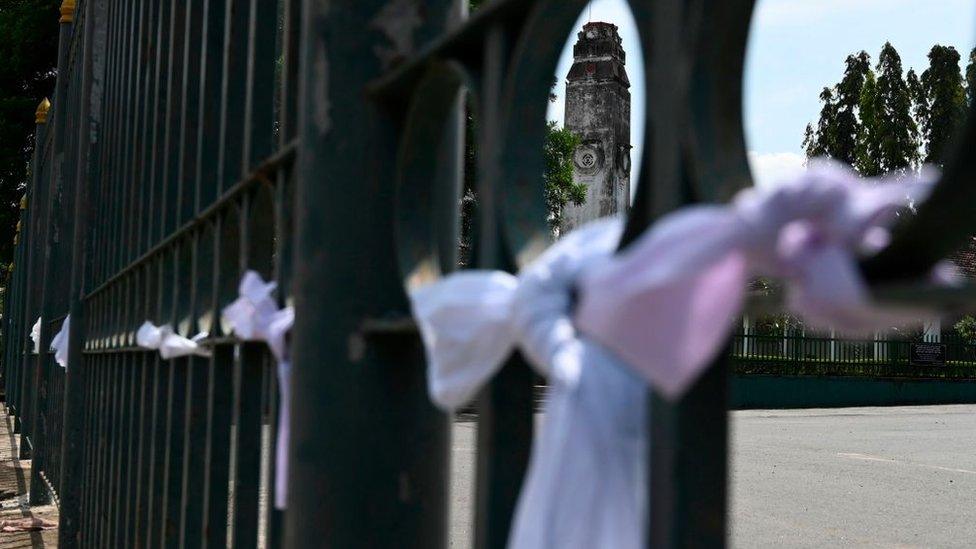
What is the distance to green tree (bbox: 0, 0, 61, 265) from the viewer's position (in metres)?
19.2

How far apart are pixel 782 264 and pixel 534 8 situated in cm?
39

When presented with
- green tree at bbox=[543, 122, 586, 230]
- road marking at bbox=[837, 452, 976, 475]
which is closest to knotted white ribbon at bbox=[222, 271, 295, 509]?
road marking at bbox=[837, 452, 976, 475]

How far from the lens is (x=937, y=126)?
1.53m

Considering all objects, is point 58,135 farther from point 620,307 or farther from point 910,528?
point 620,307

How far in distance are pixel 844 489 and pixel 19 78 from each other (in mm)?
15893

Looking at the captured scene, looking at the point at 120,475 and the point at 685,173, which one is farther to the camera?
the point at 120,475

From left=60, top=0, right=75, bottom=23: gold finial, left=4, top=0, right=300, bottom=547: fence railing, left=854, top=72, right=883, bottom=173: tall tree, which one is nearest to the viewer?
left=4, top=0, right=300, bottom=547: fence railing

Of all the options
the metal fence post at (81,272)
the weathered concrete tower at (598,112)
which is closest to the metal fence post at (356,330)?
the metal fence post at (81,272)

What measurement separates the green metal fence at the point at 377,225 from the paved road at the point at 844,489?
13.1 feet

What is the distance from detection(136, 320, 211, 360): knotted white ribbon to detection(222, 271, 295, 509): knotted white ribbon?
0.42 m

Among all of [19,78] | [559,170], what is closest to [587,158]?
[559,170]

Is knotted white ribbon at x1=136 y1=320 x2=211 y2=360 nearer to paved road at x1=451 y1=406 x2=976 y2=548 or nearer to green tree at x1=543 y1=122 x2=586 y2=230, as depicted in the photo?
paved road at x1=451 y1=406 x2=976 y2=548

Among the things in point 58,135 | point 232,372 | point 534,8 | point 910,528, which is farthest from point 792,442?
point 534,8

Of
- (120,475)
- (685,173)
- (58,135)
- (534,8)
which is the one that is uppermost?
(58,135)
